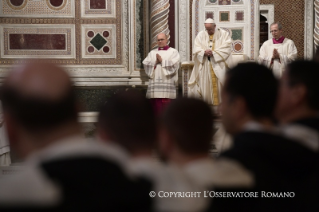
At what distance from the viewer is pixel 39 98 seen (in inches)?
58.7

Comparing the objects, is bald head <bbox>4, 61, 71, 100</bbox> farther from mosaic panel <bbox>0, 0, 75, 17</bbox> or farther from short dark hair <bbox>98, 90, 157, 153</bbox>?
mosaic panel <bbox>0, 0, 75, 17</bbox>

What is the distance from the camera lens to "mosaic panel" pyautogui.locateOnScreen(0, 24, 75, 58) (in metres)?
10.5

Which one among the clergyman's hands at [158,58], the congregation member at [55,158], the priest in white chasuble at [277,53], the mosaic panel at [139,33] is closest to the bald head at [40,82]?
the congregation member at [55,158]

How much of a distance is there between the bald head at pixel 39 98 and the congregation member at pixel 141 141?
1.02 feet

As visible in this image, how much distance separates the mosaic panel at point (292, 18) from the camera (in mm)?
12000

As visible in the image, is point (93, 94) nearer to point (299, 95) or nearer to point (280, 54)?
point (280, 54)

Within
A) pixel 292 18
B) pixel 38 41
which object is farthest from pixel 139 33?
pixel 292 18

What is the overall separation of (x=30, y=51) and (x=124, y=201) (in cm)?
945

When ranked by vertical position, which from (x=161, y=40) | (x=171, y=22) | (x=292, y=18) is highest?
(x=292, y=18)

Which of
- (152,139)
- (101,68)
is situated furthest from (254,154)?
(101,68)

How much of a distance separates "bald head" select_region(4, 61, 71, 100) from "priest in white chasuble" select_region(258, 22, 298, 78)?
8.56m

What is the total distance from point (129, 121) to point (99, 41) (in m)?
8.93

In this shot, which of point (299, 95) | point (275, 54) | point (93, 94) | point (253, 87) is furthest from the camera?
point (93, 94)

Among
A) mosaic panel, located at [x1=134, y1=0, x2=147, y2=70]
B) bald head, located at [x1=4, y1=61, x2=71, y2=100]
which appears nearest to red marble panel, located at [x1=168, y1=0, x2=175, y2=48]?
mosaic panel, located at [x1=134, y1=0, x2=147, y2=70]
